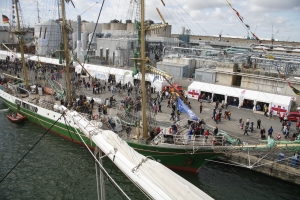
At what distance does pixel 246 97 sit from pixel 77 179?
2107cm

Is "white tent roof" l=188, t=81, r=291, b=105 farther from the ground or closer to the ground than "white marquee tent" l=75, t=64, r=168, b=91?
closer to the ground

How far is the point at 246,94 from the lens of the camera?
2917 centimetres

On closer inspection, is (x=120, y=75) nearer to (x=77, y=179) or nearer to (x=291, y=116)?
(x=77, y=179)

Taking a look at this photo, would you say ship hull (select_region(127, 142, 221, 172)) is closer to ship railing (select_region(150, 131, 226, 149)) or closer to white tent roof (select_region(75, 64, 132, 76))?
ship railing (select_region(150, 131, 226, 149))

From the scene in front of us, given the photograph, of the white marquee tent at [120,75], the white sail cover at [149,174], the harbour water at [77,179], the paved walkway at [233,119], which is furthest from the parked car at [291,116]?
the white sail cover at [149,174]

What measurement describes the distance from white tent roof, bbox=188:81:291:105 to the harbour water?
11594mm

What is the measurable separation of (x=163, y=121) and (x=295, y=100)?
16.8 m

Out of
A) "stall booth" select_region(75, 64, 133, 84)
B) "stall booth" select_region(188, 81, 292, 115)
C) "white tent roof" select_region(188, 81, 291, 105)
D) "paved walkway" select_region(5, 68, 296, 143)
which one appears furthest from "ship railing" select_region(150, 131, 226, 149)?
"stall booth" select_region(75, 64, 133, 84)

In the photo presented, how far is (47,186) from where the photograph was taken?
16.1 m

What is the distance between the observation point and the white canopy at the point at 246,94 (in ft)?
88.4

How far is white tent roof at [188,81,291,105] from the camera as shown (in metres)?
27.1

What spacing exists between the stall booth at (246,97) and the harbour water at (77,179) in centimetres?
1104

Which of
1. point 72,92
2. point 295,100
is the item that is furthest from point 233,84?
point 72,92

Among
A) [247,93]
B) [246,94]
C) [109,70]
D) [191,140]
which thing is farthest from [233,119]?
[109,70]
